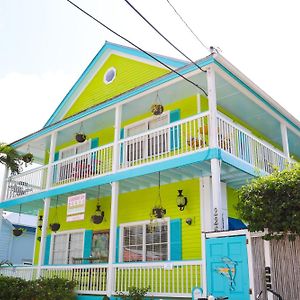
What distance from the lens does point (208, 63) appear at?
10492 mm

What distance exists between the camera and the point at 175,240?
40.3 feet

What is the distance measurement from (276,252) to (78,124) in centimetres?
1011

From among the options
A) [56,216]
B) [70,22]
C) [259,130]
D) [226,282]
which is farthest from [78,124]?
[226,282]

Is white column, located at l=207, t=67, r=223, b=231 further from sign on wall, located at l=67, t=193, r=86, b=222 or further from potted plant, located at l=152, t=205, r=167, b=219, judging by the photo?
sign on wall, located at l=67, t=193, r=86, b=222

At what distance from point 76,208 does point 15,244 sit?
583 inches

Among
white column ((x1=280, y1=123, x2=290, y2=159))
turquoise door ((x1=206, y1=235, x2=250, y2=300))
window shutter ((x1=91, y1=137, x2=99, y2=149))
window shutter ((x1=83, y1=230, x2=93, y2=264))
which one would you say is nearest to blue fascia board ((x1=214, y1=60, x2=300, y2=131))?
white column ((x1=280, y1=123, x2=290, y2=159))

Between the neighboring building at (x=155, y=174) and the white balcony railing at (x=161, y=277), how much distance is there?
3cm

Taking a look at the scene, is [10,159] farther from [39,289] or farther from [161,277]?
[161,277]

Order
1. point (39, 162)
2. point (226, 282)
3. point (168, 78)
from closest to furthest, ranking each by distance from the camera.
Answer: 1. point (226, 282)
2. point (168, 78)
3. point (39, 162)

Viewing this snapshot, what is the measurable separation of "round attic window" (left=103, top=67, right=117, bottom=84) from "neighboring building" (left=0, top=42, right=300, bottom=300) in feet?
0.22

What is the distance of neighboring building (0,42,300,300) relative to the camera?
1005 cm

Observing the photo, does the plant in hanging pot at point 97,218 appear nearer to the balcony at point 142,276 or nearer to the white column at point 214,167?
the balcony at point 142,276

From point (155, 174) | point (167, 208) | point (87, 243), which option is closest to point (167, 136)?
point (155, 174)

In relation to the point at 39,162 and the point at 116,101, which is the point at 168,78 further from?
the point at 39,162
